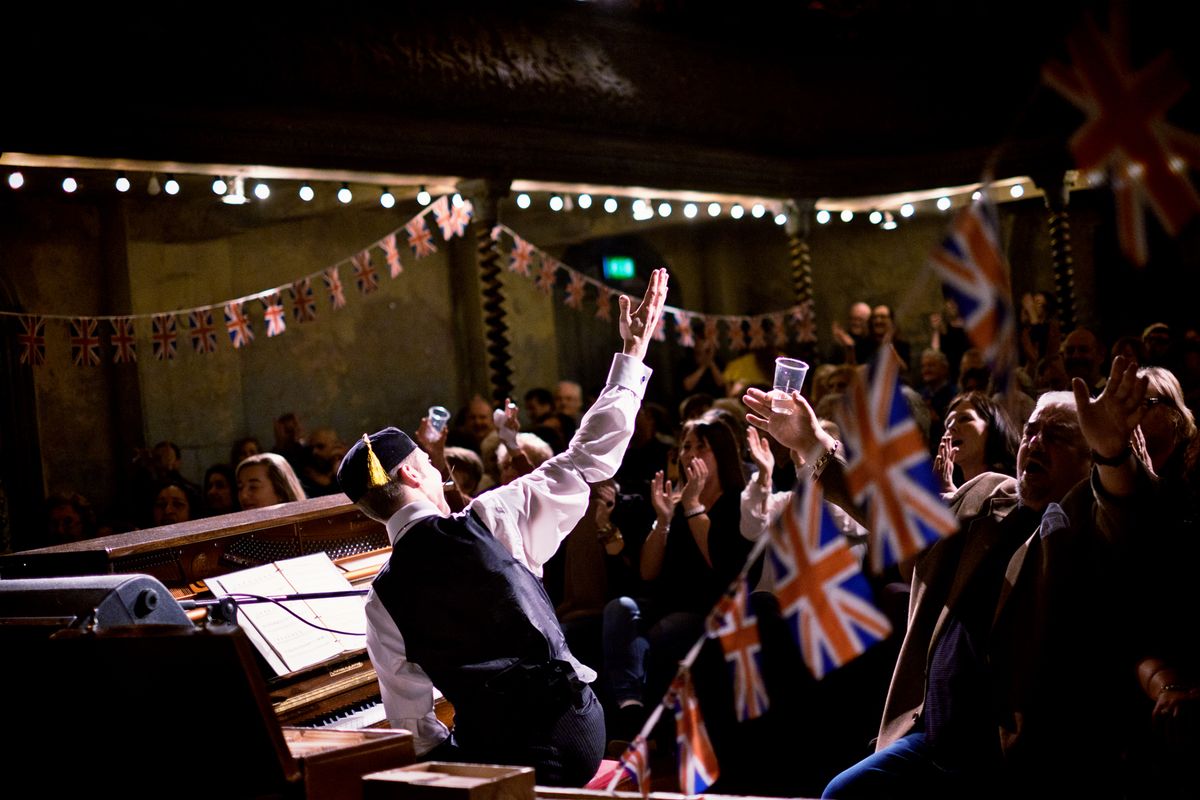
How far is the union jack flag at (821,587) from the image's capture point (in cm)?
173

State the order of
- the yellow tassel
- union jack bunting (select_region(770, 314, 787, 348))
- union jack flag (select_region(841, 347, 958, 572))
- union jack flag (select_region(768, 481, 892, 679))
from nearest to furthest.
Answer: union jack flag (select_region(841, 347, 958, 572)) → union jack flag (select_region(768, 481, 892, 679)) → the yellow tassel → union jack bunting (select_region(770, 314, 787, 348))

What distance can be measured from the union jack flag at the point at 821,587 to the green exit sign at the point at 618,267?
426 inches

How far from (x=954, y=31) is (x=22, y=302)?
8772 mm

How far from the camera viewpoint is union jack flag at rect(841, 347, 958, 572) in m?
1.60

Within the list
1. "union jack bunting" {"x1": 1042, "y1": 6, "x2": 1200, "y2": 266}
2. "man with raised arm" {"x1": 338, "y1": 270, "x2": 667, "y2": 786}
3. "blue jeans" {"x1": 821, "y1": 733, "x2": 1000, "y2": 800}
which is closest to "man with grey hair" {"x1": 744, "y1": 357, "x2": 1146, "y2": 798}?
"blue jeans" {"x1": 821, "y1": 733, "x2": 1000, "y2": 800}

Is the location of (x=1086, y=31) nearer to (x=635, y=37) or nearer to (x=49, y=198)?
(x=635, y=37)

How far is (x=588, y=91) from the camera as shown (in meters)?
9.23

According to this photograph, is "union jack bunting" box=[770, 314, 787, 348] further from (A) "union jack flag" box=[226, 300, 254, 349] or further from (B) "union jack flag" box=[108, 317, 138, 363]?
(B) "union jack flag" box=[108, 317, 138, 363]

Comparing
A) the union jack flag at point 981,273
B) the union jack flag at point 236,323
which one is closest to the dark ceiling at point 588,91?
the union jack flag at point 236,323

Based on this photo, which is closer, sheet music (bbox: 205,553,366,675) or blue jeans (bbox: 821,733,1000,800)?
blue jeans (bbox: 821,733,1000,800)

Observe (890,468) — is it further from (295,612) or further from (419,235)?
(419,235)

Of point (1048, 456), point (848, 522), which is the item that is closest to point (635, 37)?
point (848, 522)

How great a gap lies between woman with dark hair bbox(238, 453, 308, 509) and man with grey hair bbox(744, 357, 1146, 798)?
119 inches

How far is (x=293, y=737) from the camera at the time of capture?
7.52 feet
